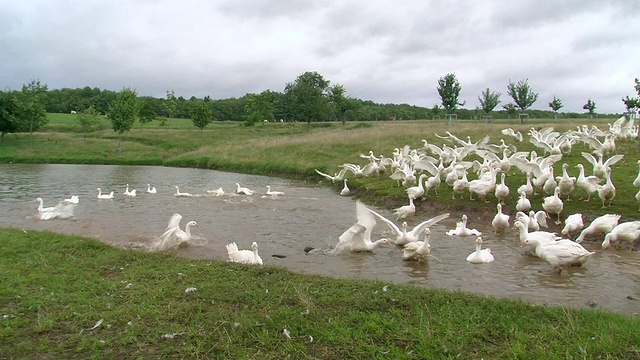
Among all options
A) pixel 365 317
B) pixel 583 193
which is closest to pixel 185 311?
pixel 365 317

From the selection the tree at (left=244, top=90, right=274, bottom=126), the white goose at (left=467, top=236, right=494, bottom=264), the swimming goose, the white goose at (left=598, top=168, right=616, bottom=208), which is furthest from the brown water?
the tree at (left=244, top=90, right=274, bottom=126)

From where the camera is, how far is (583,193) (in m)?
16.7

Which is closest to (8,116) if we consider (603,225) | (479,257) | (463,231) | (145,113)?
(145,113)

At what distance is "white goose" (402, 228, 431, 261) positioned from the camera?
11500 millimetres

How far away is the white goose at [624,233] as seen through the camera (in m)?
11.9

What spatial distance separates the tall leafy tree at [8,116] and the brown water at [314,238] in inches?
1160

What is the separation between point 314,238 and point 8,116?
50.6 m

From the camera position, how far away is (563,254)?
1034cm

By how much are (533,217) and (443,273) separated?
13.7 feet

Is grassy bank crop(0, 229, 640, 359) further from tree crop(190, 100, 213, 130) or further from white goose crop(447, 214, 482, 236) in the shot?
tree crop(190, 100, 213, 130)

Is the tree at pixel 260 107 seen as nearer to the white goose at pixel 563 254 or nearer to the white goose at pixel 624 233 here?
the white goose at pixel 624 233

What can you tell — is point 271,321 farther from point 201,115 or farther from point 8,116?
point 201,115

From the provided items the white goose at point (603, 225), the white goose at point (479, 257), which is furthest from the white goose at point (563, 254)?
the white goose at point (603, 225)

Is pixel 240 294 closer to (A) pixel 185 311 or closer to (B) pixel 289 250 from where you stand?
(A) pixel 185 311
